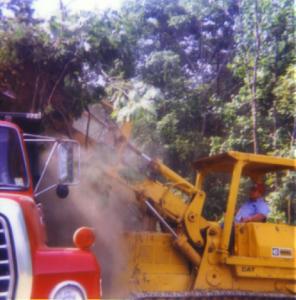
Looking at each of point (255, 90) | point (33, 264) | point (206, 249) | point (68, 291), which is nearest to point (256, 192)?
point (206, 249)

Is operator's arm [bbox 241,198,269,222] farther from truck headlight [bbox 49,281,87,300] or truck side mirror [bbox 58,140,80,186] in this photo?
truck headlight [bbox 49,281,87,300]

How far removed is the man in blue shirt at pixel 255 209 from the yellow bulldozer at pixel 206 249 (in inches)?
11.5

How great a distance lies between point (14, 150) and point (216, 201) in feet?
29.9

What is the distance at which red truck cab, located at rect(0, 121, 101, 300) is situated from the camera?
11.2ft

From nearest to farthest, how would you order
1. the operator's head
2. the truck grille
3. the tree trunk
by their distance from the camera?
1. the truck grille
2. the operator's head
3. the tree trunk

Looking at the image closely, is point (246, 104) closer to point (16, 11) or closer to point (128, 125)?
point (128, 125)

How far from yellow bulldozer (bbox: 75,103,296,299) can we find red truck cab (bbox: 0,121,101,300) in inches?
128

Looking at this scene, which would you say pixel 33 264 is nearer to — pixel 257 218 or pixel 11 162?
pixel 11 162

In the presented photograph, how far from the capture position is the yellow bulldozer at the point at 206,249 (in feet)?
22.9

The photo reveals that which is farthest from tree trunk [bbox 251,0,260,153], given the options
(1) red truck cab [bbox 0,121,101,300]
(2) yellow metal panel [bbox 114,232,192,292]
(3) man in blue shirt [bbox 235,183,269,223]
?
(1) red truck cab [bbox 0,121,101,300]

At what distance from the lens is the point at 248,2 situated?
41.1ft

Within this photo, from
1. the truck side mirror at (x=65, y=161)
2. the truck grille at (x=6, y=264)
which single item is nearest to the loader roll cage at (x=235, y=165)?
the truck side mirror at (x=65, y=161)

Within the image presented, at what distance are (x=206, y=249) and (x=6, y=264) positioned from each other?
417cm

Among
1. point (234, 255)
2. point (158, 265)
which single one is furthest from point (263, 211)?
point (158, 265)
